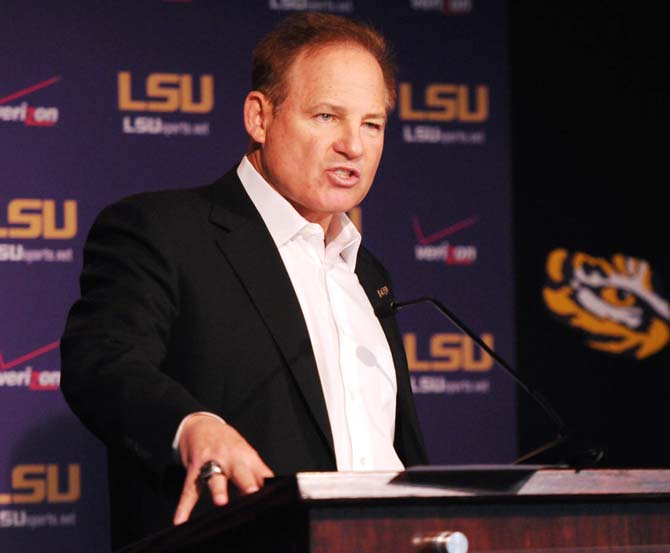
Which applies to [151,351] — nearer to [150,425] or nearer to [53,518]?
[150,425]

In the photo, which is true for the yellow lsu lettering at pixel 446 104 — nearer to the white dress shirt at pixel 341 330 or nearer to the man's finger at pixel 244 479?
the white dress shirt at pixel 341 330

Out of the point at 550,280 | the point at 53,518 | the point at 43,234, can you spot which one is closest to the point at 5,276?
the point at 43,234

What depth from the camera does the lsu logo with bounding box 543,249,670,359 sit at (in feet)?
16.2

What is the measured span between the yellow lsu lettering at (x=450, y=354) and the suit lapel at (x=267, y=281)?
1935mm

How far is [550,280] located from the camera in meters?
4.91

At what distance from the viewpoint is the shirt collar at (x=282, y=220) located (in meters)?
2.78

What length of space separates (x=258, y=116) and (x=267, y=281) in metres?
0.52

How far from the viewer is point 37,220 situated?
4262 mm

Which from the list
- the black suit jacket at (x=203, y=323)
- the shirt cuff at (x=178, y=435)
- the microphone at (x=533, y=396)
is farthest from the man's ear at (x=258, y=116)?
the shirt cuff at (x=178, y=435)

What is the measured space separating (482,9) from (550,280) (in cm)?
106

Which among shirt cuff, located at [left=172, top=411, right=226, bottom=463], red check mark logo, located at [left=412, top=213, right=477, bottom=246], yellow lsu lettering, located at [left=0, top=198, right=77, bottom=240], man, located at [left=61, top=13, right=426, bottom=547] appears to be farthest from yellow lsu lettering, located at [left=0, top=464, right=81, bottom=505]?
shirt cuff, located at [left=172, top=411, right=226, bottom=463]

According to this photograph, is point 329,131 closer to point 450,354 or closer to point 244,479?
point 244,479

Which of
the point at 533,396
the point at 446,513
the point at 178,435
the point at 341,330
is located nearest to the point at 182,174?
the point at 341,330

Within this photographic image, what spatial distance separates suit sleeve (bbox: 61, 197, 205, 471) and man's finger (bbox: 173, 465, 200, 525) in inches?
5.2
